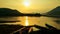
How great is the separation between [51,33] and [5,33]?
66.7 inches

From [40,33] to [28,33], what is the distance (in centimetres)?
55

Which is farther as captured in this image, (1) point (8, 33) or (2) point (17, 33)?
(1) point (8, 33)

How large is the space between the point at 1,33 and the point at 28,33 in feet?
3.29

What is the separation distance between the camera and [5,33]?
6.59m

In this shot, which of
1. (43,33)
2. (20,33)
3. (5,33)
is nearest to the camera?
(20,33)

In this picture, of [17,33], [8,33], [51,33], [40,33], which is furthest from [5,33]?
[51,33]

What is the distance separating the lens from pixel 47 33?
598cm

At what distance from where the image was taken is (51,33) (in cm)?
588

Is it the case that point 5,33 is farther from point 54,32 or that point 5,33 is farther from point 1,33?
point 54,32

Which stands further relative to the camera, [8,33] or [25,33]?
[8,33]

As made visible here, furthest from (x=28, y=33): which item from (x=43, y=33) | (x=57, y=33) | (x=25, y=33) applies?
(x=57, y=33)

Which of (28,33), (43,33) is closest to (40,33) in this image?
(43,33)

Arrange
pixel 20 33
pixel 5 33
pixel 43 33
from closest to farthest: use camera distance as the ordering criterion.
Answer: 1. pixel 20 33
2. pixel 43 33
3. pixel 5 33

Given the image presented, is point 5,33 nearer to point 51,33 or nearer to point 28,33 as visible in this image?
point 28,33
